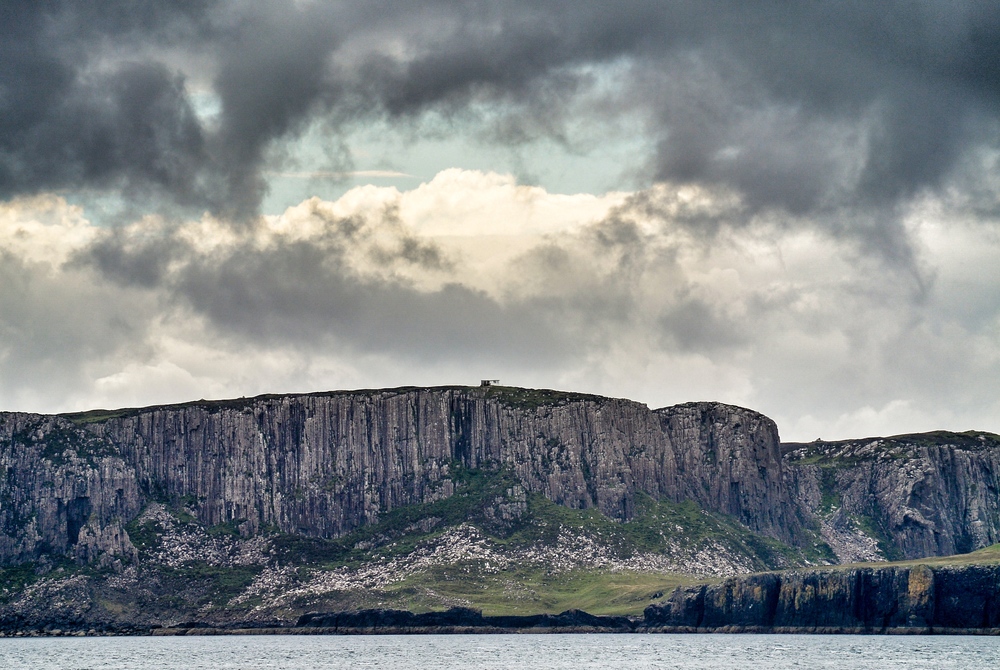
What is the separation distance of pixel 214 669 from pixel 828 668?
7356 centimetres

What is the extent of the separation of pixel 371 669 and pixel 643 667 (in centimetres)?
3311

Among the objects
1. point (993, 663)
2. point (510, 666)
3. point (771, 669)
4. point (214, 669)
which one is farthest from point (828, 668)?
point (214, 669)

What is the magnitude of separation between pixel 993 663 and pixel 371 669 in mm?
74755

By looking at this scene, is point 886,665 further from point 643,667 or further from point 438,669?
point 438,669

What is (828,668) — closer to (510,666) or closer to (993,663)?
(993,663)

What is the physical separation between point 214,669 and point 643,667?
52.1 metres

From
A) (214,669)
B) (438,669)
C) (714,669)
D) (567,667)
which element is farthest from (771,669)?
(214,669)

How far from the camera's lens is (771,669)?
19138 centimetres

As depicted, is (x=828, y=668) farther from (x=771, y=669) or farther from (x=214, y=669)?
(x=214, y=669)

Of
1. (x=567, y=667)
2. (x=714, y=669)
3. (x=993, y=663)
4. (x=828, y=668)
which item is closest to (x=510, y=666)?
(x=567, y=667)

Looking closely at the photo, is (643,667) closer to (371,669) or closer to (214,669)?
(371,669)

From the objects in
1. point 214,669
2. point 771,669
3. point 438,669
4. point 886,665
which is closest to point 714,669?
point 771,669

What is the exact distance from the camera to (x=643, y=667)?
198750mm

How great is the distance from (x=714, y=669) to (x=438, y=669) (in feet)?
109
